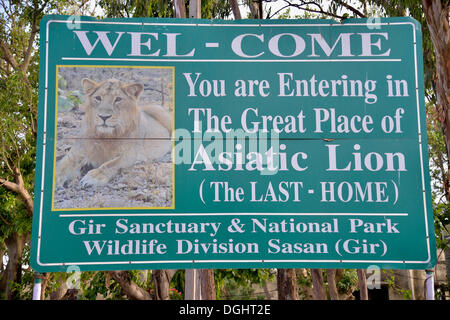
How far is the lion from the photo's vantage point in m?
4.84

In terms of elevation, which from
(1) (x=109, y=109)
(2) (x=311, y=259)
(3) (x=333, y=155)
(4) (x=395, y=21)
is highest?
(4) (x=395, y=21)

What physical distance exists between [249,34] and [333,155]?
1425 millimetres

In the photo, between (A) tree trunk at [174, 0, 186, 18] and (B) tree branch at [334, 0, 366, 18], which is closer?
(A) tree trunk at [174, 0, 186, 18]

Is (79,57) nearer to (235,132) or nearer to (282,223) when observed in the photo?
(235,132)

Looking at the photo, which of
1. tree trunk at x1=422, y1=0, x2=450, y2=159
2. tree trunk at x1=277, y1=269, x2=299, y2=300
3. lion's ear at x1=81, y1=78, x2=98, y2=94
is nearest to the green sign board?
lion's ear at x1=81, y1=78, x2=98, y2=94

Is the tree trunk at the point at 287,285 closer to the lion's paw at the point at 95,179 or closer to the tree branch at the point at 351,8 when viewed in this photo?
the tree branch at the point at 351,8

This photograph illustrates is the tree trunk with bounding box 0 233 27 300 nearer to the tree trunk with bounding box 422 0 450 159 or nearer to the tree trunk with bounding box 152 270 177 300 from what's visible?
the tree trunk with bounding box 152 270 177 300

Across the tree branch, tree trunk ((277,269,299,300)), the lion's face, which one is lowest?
tree trunk ((277,269,299,300))

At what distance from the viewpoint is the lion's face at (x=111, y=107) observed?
4934mm

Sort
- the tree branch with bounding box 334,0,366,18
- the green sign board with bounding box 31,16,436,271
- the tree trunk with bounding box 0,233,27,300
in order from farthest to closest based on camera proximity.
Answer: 1. the tree trunk with bounding box 0,233,27,300
2. the tree branch with bounding box 334,0,366,18
3. the green sign board with bounding box 31,16,436,271

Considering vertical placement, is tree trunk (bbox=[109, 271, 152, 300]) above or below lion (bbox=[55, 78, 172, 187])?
below

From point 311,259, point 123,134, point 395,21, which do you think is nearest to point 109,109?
point 123,134

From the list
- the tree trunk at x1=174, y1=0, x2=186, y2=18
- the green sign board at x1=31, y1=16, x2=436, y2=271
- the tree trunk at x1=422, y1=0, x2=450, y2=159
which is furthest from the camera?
the tree trunk at x1=174, y1=0, x2=186, y2=18

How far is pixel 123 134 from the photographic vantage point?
4.93m
